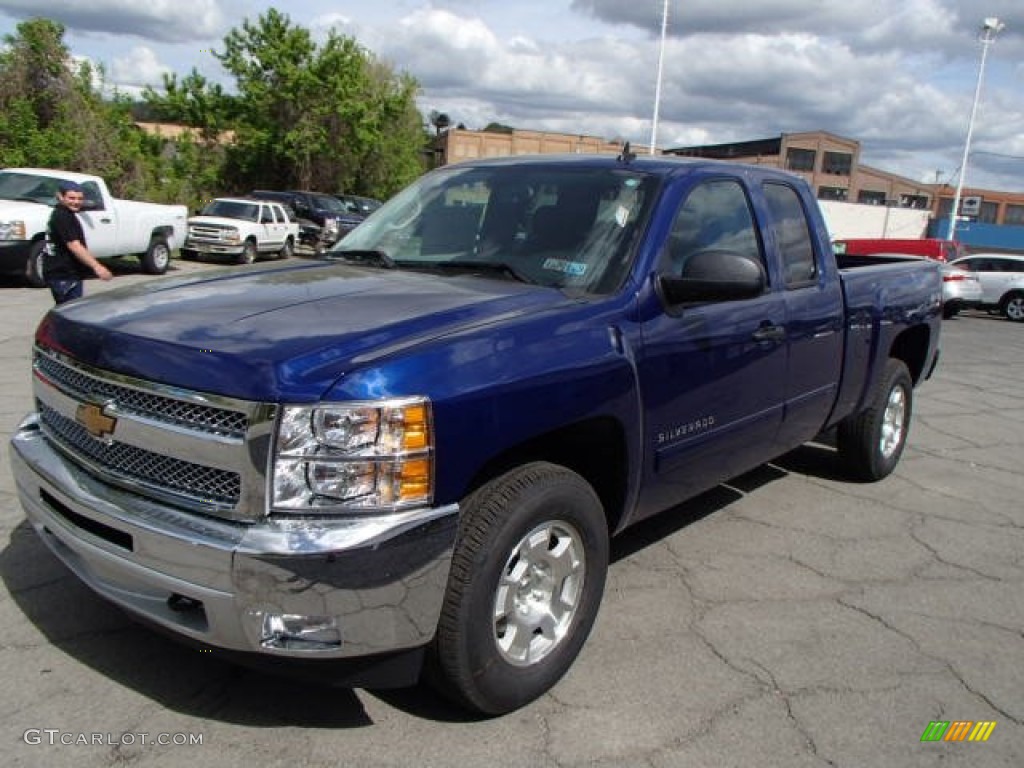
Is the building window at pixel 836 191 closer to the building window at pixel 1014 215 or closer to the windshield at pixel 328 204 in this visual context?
the building window at pixel 1014 215

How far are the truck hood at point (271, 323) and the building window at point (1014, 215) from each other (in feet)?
310

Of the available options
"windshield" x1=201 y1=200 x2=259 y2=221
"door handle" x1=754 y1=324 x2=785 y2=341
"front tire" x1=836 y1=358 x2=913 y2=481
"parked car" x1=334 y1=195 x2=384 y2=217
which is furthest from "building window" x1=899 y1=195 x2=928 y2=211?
"door handle" x1=754 y1=324 x2=785 y2=341

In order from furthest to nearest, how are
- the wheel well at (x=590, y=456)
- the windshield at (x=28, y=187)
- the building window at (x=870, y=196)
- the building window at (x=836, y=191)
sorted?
the building window at (x=870, y=196)
the building window at (x=836, y=191)
the windshield at (x=28, y=187)
the wheel well at (x=590, y=456)

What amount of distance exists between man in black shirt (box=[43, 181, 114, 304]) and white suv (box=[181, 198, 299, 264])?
1300cm

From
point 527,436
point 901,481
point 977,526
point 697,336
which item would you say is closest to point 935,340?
point 901,481

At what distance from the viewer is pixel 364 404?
2.37 m

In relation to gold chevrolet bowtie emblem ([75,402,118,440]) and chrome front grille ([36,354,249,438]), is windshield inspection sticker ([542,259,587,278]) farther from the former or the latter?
gold chevrolet bowtie emblem ([75,402,118,440])

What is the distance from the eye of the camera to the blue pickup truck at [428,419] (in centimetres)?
239

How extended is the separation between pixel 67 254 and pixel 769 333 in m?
6.15

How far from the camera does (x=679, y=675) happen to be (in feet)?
10.6

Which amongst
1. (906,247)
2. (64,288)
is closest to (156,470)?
(64,288)

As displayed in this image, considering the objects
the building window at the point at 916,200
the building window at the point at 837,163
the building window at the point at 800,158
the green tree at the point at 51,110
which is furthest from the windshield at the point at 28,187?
the building window at the point at 916,200

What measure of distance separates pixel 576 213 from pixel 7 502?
328 cm

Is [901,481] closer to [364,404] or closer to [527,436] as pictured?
[527,436]
